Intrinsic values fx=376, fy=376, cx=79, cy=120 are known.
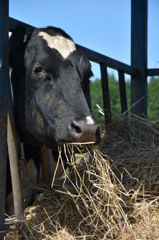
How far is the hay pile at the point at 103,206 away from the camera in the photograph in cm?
229

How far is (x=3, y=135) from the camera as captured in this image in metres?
2.13

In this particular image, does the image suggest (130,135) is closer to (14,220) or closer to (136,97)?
(136,97)

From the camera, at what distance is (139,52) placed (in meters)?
4.73

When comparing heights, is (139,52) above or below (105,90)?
above

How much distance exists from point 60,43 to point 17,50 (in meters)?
0.35

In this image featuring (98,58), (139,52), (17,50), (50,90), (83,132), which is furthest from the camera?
(139,52)

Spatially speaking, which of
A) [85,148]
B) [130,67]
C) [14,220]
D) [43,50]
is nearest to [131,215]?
[85,148]

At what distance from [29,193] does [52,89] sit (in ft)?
3.59

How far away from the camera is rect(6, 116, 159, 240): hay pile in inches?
90.3

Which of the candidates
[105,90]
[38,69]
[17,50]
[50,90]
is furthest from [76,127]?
[105,90]

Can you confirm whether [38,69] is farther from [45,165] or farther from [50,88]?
[45,165]

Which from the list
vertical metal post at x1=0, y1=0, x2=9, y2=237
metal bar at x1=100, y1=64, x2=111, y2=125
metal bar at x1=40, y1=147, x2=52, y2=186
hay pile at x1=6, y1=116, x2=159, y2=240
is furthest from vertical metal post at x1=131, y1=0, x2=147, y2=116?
vertical metal post at x1=0, y1=0, x2=9, y2=237

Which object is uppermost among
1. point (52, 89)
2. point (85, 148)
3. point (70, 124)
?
point (52, 89)

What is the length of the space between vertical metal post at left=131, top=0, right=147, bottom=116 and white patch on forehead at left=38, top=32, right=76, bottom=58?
83.1 inches
